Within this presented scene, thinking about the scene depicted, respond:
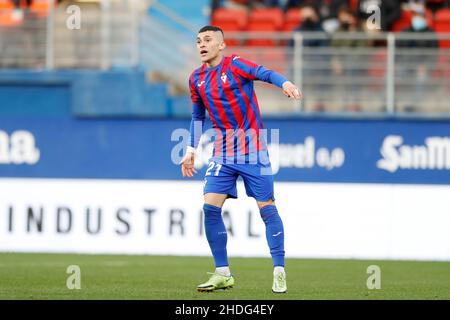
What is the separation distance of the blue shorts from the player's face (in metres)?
0.96

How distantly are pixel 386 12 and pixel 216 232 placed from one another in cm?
888

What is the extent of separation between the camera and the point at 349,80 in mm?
16500

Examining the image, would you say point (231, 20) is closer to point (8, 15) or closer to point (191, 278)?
point (8, 15)

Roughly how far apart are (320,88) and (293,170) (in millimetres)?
1436

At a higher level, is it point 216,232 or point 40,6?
point 40,6

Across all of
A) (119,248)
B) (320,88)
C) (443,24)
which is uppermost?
(443,24)

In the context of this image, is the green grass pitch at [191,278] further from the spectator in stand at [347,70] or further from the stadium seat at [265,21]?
the stadium seat at [265,21]

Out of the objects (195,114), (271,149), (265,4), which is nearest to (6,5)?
(265,4)

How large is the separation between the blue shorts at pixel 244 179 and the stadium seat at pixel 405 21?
8802mm

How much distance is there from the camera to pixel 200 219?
15148 millimetres

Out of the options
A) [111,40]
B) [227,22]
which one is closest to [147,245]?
[111,40]

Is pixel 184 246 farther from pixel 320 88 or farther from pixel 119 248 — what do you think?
pixel 320 88

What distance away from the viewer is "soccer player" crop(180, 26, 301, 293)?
30.7ft

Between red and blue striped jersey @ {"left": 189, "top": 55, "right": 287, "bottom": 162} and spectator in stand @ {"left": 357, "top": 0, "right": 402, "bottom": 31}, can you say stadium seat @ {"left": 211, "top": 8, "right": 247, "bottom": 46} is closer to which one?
spectator in stand @ {"left": 357, "top": 0, "right": 402, "bottom": 31}
